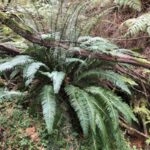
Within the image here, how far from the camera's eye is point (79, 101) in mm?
4703

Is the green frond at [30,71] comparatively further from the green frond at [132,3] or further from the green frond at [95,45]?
the green frond at [132,3]

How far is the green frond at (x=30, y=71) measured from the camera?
15.2ft

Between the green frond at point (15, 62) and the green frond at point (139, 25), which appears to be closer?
the green frond at point (15, 62)

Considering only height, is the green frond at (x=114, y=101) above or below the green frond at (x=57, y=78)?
below

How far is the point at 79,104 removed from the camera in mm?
4652

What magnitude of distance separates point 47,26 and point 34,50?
56 centimetres

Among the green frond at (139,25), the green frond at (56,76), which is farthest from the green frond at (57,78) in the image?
the green frond at (139,25)

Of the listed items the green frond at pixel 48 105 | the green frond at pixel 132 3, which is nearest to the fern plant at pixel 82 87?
the green frond at pixel 48 105

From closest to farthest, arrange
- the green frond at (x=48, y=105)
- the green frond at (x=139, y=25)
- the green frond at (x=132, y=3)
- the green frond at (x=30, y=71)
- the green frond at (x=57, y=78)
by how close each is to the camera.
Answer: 1. the green frond at (x=48, y=105)
2. the green frond at (x=57, y=78)
3. the green frond at (x=30, y=71)
4. the green frond at (x=139, y=25)
5. the green frond at (x=132, y=3)

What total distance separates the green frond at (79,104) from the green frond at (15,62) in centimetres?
65

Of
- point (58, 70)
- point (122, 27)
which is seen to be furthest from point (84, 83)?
point (122, 27)

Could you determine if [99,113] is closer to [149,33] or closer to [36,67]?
[36,67]

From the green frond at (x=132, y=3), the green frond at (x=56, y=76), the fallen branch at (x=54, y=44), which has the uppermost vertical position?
the green frond at (x=132, y=3)

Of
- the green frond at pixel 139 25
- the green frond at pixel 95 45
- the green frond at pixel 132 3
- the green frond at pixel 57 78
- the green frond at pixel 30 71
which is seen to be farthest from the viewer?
the green frond at pixel 132 3
